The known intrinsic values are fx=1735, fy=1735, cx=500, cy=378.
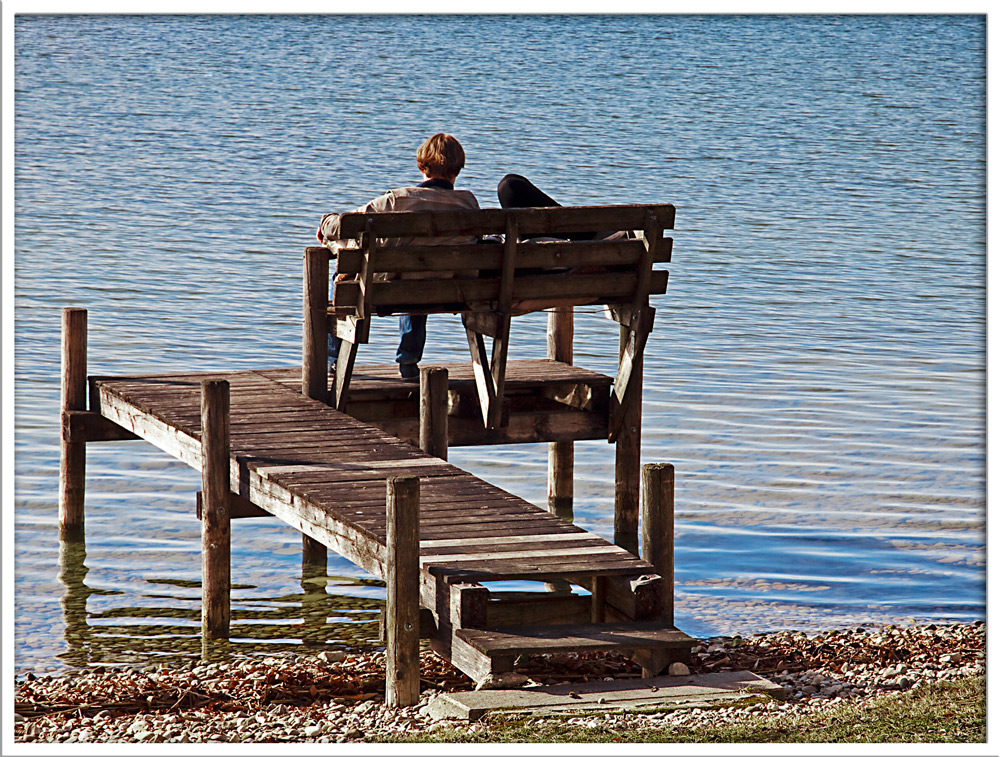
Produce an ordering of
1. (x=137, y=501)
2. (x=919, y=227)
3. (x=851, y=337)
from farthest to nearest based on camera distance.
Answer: (x=919, y=227) → (x=851, y=337) → (x=137, y=501)

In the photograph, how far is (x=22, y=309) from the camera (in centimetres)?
2309

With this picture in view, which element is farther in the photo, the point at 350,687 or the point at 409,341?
the point at 409,341

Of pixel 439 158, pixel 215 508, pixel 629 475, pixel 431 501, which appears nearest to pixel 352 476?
pixel 431 501

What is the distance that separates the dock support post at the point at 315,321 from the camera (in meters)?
11.8

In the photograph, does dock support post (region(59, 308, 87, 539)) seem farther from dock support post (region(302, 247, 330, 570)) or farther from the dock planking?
dock support post (region(302, 247, 330, 570))

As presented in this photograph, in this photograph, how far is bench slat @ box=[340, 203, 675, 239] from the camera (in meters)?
11.0

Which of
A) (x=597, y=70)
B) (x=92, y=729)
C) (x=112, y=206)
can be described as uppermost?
(x=597, y=70)

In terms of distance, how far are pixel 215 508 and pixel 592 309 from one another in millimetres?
12374

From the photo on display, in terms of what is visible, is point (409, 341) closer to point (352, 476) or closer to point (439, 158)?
point (439, 158)

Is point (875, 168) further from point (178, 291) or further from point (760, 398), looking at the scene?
point (760, 398)

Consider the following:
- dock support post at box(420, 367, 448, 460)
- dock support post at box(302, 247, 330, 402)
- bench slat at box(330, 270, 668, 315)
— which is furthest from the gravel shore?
dock support post at box(302, 247, 330, 402)

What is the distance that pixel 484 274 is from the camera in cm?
1173

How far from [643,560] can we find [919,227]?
2576 centimetres

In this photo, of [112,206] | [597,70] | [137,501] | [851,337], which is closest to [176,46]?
[597,70]
